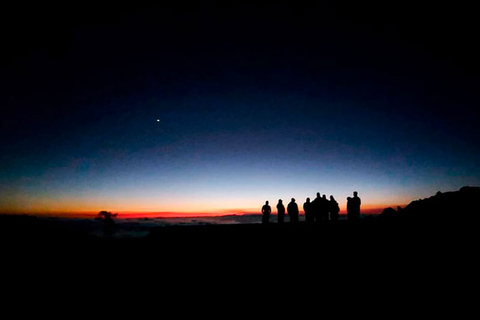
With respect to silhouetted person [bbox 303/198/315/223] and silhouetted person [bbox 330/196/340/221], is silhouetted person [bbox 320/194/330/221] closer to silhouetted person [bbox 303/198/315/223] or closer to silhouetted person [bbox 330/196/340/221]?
silhouetted person [bbox 330/196/340/221]

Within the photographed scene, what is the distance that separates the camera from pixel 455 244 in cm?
1122

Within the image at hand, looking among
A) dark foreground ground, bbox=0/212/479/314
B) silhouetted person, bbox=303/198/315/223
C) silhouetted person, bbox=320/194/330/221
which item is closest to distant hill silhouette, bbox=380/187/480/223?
dark foreground ground, bbox=0/212/479/314

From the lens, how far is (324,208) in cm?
1435

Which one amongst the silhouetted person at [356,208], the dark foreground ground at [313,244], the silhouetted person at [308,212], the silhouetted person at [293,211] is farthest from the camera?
the silhouetted person at [293,211]

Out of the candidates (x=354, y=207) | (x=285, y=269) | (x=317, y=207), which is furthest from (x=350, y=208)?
(x=285, y=269)

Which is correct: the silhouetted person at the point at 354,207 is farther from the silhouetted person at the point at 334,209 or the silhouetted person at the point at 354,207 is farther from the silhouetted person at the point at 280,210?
the silhouetted person at the point at 280,210

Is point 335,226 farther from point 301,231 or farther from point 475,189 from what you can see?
point 475,189

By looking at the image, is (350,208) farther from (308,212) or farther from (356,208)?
(308,212)

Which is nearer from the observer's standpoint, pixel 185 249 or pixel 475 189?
pixel 185 249

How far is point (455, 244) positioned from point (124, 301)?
16.6 m

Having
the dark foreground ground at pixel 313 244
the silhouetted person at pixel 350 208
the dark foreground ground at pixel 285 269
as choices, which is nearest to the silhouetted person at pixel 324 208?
the dark foreground ground at pixel 313 244

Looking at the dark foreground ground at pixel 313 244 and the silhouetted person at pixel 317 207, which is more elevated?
the silhouetted person at pixel 317 207

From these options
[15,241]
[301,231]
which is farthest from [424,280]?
[15,241]

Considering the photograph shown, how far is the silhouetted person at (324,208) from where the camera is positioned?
14.3m
